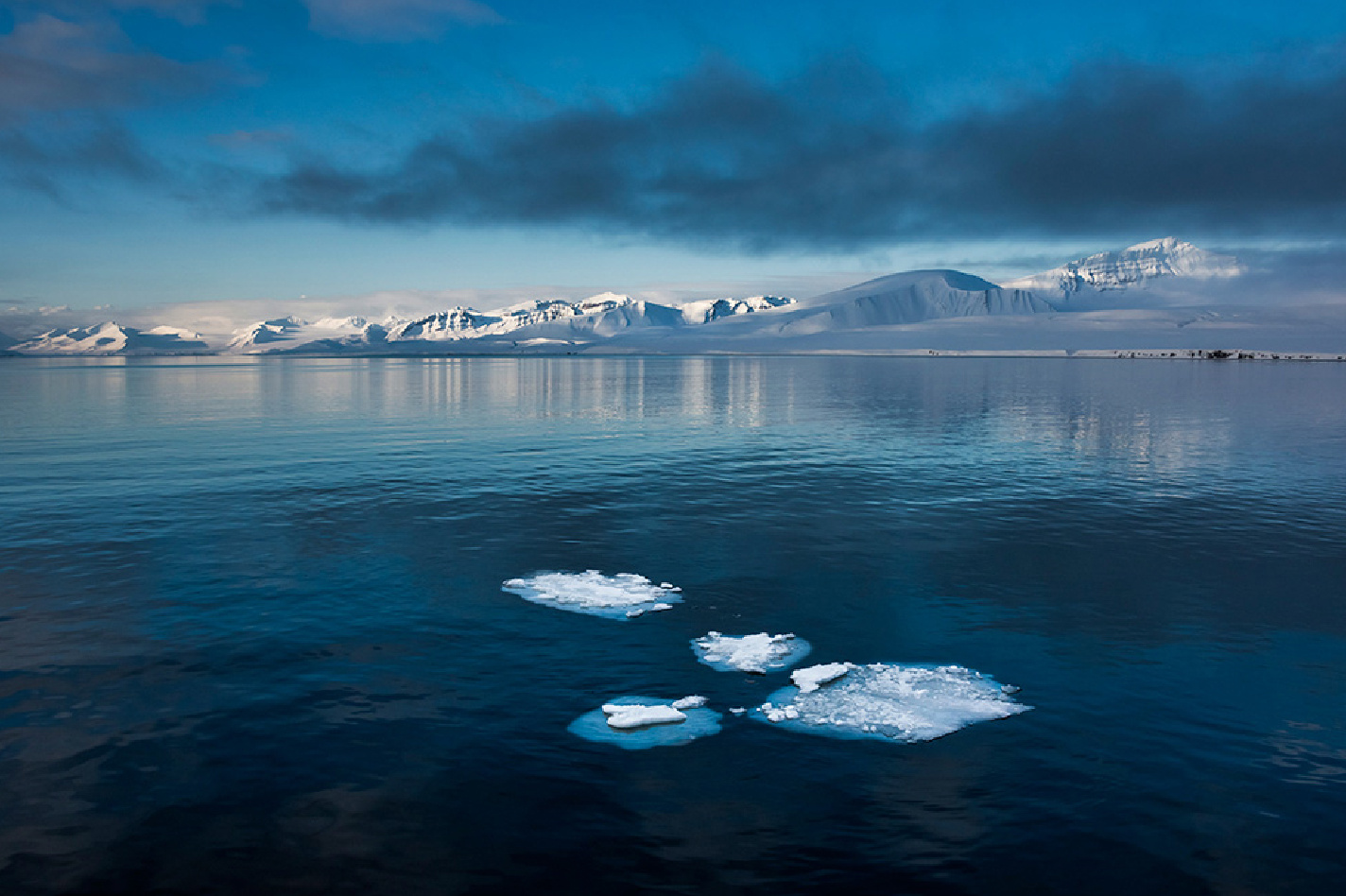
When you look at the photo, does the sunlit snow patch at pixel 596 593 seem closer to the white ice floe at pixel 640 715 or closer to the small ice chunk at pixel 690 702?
the small ice chunk at pixel 690 702

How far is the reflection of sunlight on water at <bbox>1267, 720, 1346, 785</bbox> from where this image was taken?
565 inches

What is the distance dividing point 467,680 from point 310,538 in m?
14.8

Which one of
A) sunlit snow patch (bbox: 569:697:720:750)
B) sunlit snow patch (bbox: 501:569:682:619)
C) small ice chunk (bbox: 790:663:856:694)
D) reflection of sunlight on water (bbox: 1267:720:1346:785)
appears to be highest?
sunlit snow patch (bbox: 501:569:682:619)

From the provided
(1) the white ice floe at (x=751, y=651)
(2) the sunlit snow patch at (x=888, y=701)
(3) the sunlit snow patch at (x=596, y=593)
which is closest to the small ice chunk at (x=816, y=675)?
(2) the sunlit snow patch at (x=888, y=701)

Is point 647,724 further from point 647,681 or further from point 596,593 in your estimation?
point 596,593

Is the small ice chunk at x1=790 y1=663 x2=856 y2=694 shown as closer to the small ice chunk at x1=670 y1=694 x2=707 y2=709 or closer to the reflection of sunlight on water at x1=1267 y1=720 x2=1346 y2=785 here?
the small ice chunk at x1=670 y1=694 x2=707 y2=709

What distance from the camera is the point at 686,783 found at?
14.3 meters

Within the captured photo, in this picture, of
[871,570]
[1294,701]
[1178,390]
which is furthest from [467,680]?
[1178,390]

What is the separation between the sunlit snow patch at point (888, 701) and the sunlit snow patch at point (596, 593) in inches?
238

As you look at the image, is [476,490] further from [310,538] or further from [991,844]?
[991,844]

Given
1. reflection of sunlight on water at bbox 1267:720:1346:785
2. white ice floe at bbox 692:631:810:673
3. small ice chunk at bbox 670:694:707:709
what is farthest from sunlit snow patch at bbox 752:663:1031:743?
reflection of sunlight on water at bbox 1267:720:1346:785

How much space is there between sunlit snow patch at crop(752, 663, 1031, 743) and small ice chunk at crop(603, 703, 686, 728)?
5.58 feet

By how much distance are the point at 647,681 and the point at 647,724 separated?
1.94m

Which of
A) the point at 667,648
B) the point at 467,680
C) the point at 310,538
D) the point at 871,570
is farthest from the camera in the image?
the point at 310,538
